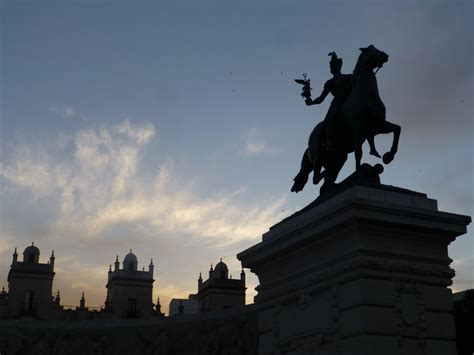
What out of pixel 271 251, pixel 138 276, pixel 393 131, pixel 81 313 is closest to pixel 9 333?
pixel 271 251

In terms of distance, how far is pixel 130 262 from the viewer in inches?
2488

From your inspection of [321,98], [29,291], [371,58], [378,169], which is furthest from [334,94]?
[29,291]

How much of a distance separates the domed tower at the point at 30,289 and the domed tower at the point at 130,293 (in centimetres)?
565

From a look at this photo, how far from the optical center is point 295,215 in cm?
1196

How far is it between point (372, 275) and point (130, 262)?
54936 mm

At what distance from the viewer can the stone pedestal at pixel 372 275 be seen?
32.0 ft

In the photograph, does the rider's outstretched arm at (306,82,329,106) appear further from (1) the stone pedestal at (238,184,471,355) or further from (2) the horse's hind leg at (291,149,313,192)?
(1) the stone pedestal at (238,184,471,355)

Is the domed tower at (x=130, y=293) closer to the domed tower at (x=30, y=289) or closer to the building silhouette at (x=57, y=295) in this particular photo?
the building silhouette at (x=57, y=295)

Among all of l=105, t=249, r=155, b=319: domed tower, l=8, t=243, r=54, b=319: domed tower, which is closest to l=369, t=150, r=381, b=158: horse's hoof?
l=8, t=243, r=54, b=319: domed tower

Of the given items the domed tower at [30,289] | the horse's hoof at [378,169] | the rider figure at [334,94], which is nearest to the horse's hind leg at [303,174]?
the rider figure at [334,94]

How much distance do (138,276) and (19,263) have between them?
33.2 feet

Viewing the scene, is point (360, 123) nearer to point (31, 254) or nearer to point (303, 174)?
point (303, 174)

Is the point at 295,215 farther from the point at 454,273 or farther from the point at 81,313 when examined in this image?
the point at 81,313

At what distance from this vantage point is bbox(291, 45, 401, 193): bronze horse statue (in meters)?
11.4
